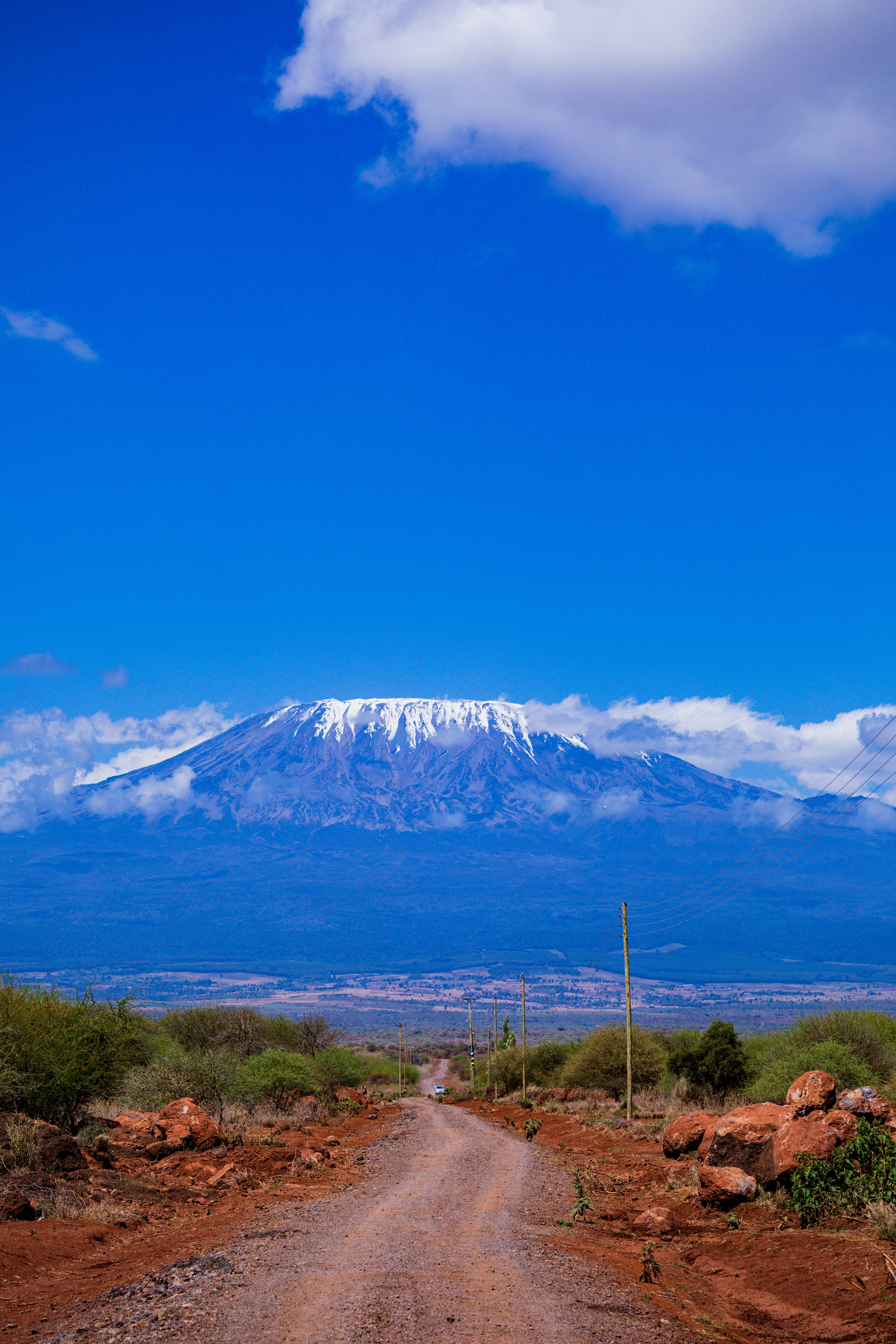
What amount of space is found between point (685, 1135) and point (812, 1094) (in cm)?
524

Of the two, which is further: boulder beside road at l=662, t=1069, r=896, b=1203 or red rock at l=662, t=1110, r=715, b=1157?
red rock at l=662, t=1110, r=715, b=1157

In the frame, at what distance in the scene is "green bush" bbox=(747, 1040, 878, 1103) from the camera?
25.3 metres

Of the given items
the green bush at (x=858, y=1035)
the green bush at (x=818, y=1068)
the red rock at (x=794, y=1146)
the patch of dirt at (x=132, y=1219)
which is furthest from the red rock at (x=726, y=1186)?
the green bush at (x=858, y=1035)

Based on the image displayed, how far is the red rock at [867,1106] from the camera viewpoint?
1533 cm

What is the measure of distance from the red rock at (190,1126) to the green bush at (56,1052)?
173cm

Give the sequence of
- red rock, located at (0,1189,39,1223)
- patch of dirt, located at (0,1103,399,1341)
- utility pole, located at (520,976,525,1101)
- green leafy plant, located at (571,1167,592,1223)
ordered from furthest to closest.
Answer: utility pole, located at (520,976,525,1101) → green leafy plant, located at (571,1167,592,1223) → red rock, located at (0,1189,39,1223) → patch of dirt, located at (0,1103,399,1341)

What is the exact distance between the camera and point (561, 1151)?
2736 centimetres

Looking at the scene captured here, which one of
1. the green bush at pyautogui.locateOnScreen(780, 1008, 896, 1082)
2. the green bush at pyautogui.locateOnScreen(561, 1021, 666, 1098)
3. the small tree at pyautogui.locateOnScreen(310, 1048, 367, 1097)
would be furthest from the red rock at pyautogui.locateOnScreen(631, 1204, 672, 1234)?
→ the small tree at pyautogui.locateOnScreen(310, 1048, 367, 1097)

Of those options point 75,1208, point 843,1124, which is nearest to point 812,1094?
point 843,1124

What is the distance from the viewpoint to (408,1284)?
988cm

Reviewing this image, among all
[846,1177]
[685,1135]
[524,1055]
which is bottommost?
[524,1055]

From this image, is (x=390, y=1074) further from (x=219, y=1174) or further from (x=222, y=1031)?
(x=219, y=1174)

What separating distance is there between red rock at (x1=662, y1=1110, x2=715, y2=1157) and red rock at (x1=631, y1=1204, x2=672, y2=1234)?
515 cm

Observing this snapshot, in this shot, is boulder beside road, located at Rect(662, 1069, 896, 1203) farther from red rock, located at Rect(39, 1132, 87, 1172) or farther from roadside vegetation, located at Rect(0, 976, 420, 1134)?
roadside vegetation, located at Rect(0, 976, 420, 1134)
